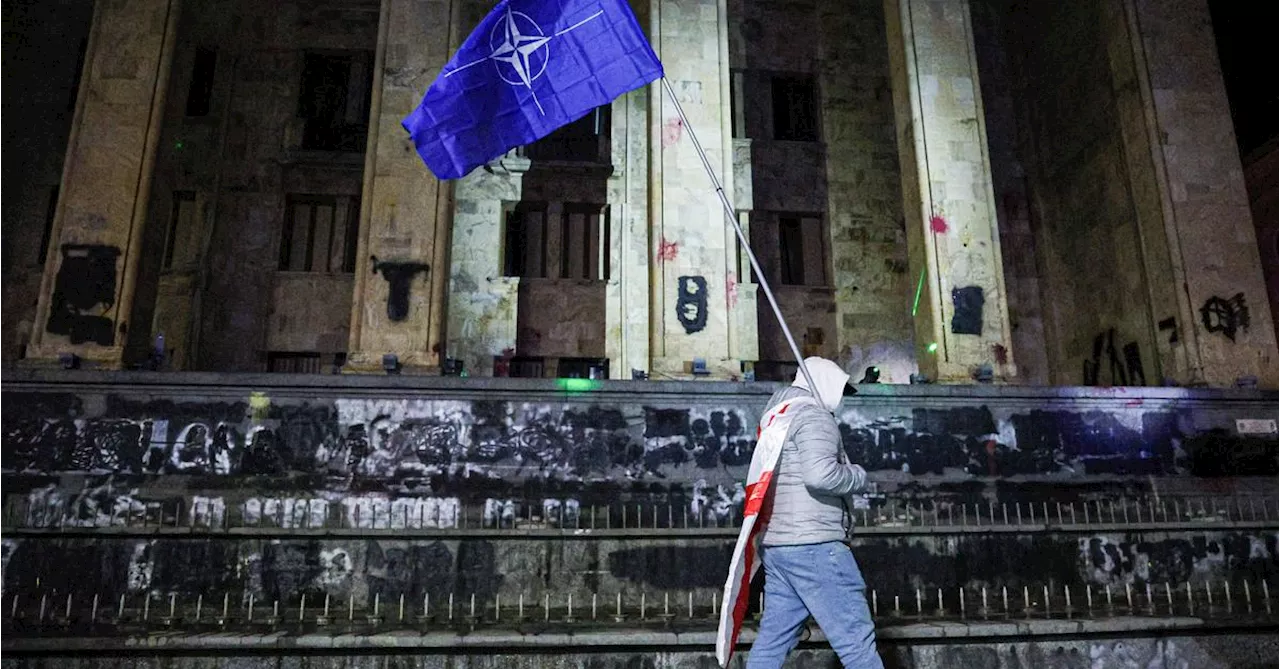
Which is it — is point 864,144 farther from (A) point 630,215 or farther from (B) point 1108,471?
(B) point 1108,471

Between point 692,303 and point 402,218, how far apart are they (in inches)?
185

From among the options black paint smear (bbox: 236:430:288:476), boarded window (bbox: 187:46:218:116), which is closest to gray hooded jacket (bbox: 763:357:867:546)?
black paint smear (bbox: 236:430:288:476)

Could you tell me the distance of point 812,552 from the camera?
4836 mm

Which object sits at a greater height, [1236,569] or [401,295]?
[401,295]

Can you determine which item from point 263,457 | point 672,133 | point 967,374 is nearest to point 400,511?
point 263,457

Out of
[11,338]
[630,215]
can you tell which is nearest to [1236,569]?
[630,215]

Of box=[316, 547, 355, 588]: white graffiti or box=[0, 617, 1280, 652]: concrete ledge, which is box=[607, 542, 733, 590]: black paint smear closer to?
box=[0, 617, 1280, 652]: concrete ledge

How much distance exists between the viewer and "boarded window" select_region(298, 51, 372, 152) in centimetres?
1800

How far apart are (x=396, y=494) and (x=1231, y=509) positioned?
38.5ft

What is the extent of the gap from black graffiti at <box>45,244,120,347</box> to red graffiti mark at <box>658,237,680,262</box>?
8030mm

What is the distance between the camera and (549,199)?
1788 cm

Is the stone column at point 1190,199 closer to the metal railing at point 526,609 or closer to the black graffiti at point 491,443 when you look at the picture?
the black graffiti at point 491,443

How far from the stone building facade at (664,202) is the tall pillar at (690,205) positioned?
5cm

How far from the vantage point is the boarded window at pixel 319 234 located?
17469 millimetres
